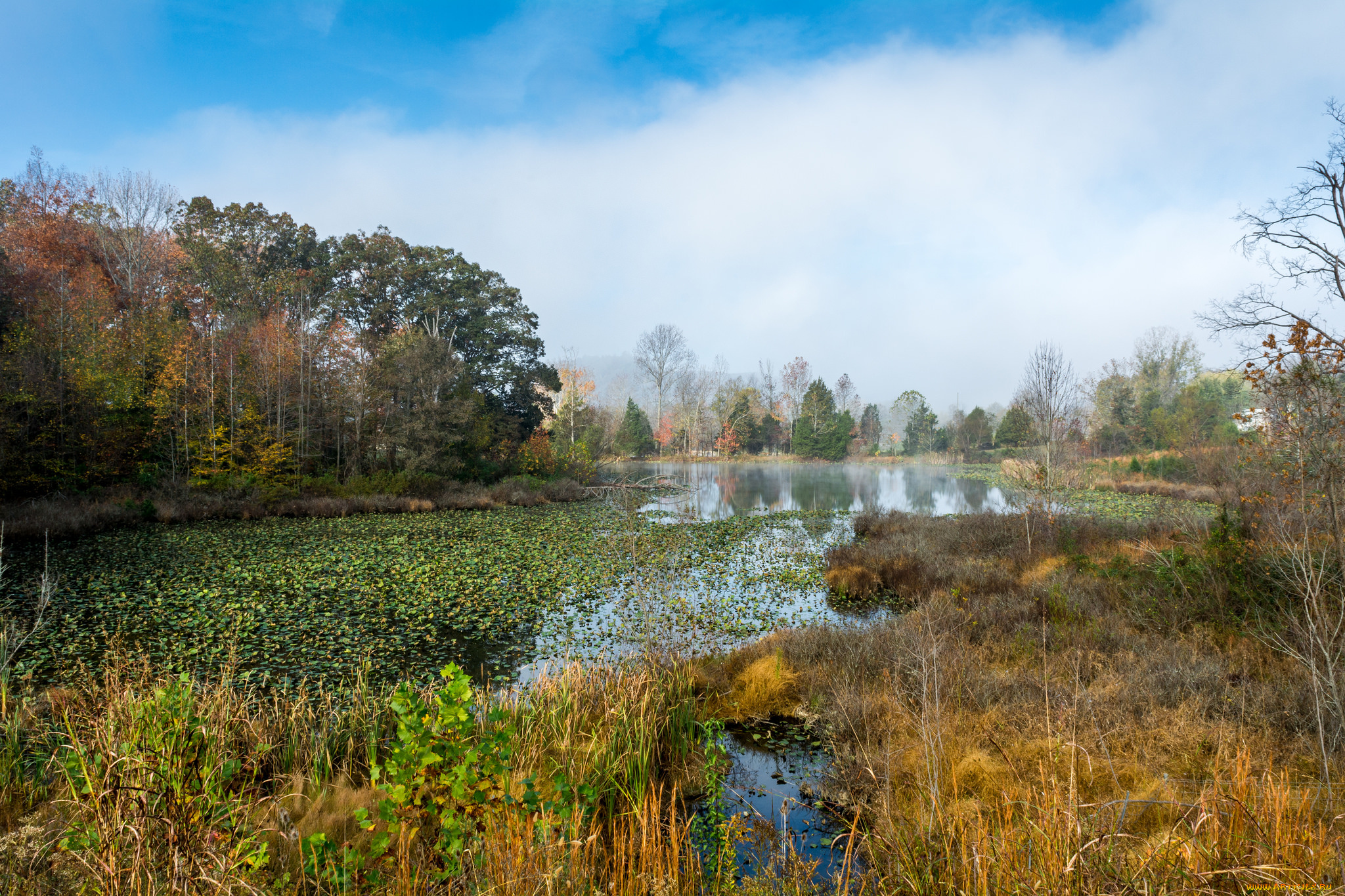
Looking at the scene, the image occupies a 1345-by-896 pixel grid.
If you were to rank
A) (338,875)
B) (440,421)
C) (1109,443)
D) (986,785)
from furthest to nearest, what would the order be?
(1109,443)
(440,421)
(986,785)
(338,875)

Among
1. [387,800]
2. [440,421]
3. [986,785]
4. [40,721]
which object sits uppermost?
[440,421]

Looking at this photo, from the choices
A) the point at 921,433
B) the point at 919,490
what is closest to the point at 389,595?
the point at 919,490

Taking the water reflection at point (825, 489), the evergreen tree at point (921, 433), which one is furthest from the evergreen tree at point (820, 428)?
the evergreen tree at point (921, 433)

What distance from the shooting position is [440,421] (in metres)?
21.3

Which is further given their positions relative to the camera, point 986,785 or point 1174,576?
point 1174,576

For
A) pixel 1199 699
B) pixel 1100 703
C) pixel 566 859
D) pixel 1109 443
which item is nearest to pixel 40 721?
pixel 566 859

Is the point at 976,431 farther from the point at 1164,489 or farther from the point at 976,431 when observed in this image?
the point at 1164,489

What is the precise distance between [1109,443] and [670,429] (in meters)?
33.7

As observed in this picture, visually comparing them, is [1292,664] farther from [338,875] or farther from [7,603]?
[7,603]

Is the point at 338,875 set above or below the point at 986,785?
above

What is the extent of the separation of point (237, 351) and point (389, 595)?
17481 millimetres

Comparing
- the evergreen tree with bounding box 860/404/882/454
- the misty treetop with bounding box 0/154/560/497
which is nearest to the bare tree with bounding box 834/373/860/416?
the evergreen tree with bounding box 860/404/882/454

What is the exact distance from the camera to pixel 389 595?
9109 millimetres

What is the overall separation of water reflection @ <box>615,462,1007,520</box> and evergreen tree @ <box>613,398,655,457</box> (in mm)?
1719
